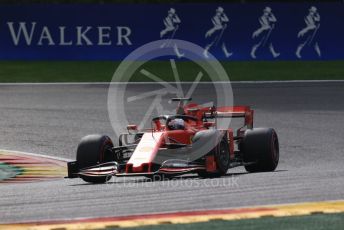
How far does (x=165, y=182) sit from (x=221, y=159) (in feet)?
3.28

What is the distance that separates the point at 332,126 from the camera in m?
19.2

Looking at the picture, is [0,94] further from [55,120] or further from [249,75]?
[249,75]

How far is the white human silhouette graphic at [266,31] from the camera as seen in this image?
29812 millimetres

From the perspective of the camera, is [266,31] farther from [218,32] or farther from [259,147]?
[259,147]

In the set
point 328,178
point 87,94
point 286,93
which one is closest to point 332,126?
point 286,93

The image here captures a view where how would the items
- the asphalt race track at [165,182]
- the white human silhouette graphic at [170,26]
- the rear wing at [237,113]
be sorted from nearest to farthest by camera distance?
the asphalt race track at [165,182] → the rear wing at [237,113] → the white human silhouette graphic at [170,26]

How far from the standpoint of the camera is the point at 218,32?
30.1 metres

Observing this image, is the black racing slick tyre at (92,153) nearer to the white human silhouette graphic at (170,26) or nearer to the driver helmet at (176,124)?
the driver helmet at (176,124)

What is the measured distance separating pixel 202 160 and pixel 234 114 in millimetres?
1837

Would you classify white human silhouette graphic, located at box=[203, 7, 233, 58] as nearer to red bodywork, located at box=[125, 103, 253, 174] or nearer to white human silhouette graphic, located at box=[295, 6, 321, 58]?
white human silhouette graphic, located at box=[295, 6, 321, 58]

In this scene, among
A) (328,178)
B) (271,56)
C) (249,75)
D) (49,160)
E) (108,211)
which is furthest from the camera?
(271,56)

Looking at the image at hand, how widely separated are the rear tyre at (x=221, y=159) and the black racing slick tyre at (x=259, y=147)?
0.95m

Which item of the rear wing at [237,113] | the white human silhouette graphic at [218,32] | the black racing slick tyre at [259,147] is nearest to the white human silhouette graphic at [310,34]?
the white human silhouette graphic at [218,32]

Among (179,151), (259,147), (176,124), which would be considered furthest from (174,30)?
(179,151)
